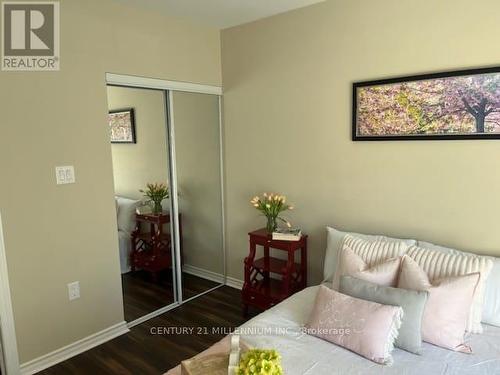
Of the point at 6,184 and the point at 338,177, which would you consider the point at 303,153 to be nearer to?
the point at 338,177

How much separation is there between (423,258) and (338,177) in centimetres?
93

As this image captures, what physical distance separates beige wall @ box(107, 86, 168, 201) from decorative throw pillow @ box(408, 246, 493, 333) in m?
2.12

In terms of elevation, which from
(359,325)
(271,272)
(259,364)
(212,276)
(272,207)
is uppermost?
(272,207)

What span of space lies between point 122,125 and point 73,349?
1.69m

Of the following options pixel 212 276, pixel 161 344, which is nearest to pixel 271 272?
pixel 212 276

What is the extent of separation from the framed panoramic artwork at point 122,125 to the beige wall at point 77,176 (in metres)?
0.08

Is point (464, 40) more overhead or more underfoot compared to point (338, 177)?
more overhead

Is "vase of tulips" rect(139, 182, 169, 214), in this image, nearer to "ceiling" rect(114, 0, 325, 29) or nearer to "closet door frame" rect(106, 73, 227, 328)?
"closet door frame" rect(106, 73, 227, 328)

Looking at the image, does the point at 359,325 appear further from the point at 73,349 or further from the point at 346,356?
the point at 73,349

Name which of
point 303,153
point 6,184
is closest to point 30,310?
point 6,184

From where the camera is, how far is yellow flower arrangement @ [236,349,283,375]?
1.20 metres

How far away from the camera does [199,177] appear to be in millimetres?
3387

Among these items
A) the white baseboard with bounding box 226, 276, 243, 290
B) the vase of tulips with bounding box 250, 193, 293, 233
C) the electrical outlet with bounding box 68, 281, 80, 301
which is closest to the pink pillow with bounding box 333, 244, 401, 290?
the vase of tulips with bounding box 250, 193, 293, 233

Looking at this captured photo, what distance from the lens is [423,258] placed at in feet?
6.77
